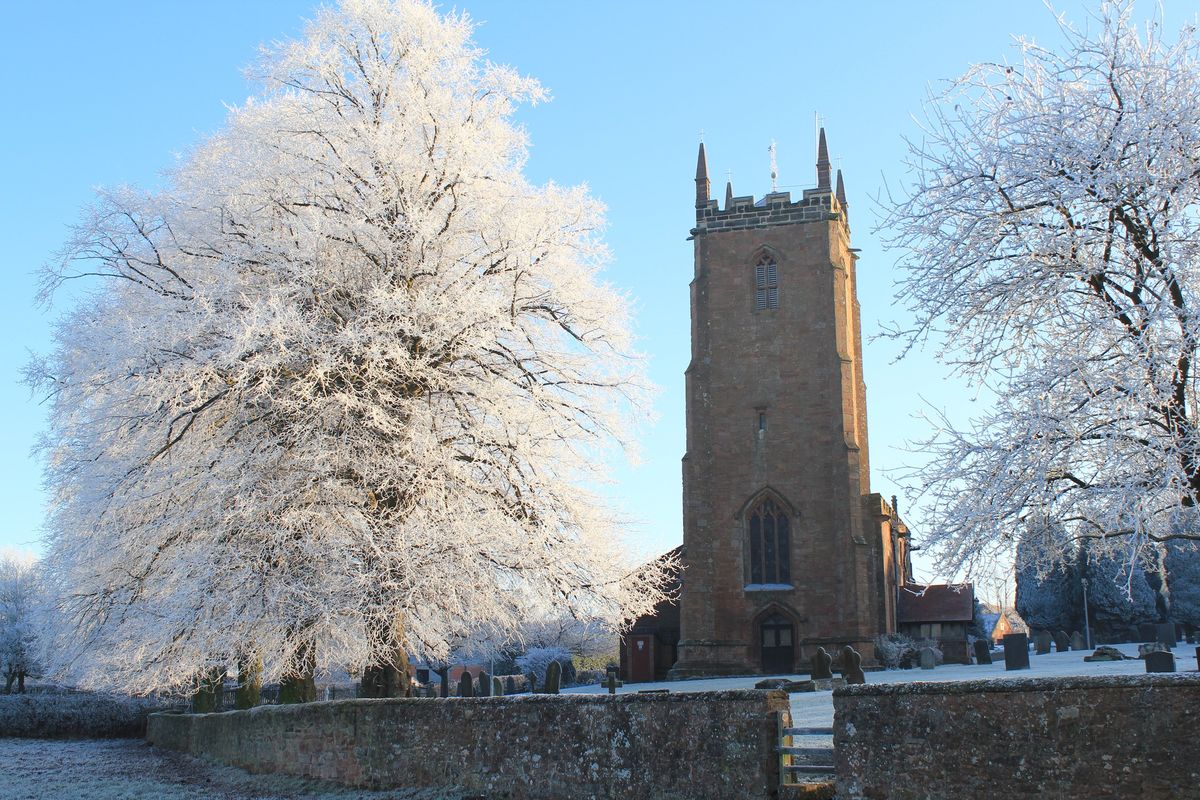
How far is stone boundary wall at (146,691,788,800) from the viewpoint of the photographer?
8.56 m

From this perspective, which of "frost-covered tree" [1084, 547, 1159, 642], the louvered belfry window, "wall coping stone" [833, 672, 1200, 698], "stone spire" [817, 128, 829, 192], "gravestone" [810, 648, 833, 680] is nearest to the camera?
"wall coping stone" [833, 672, 1200, 698]

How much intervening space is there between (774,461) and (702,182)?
12573 millimetres

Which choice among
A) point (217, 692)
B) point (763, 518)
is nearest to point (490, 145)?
point (217, 692)

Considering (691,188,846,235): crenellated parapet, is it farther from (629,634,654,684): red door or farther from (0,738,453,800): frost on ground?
(0,738,453,800): frost on ground

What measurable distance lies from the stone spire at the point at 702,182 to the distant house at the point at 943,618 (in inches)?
698

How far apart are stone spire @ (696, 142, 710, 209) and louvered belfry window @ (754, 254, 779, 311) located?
3614 mm

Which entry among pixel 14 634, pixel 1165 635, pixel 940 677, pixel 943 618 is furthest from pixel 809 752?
pixel 14 634

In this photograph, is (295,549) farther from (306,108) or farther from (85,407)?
(306,108)

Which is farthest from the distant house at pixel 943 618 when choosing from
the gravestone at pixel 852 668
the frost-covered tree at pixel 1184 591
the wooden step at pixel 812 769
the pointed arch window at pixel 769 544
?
the wooden step at pixel 812 769

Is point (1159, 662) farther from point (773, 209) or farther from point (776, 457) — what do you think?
point (773, 209)

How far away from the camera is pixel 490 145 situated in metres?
16.0

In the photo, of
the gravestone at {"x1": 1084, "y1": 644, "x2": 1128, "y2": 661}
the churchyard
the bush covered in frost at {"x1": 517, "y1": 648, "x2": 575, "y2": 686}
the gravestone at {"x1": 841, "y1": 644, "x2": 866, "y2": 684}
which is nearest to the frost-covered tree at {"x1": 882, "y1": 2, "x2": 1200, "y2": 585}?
the churchyard

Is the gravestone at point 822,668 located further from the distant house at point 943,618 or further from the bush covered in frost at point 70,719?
the bush covered in frost at point 70,719

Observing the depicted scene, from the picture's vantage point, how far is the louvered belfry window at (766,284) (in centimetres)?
4272
